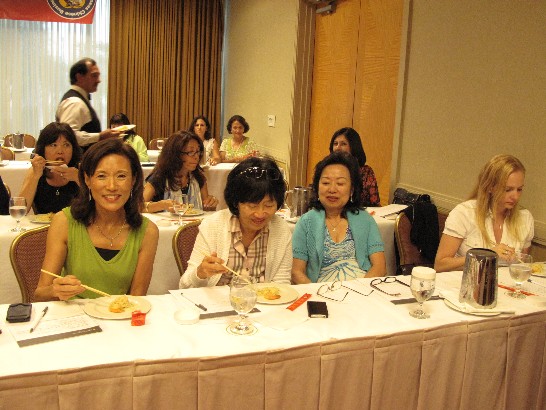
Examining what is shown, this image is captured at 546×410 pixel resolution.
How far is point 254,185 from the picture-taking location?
7.23 feet

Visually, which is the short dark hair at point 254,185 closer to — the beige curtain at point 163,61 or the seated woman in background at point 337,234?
the seated woman in background at point 337,234

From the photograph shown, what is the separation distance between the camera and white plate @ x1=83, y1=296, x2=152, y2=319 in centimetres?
177

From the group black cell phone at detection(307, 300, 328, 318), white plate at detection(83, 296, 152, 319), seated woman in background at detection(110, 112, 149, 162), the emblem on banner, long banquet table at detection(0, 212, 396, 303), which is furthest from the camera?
the emblem on banner

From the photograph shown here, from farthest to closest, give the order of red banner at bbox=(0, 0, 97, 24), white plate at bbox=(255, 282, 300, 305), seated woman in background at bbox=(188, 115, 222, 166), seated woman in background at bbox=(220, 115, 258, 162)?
red banner at bbox=(0, 0, 97, 24) < seated woman in background at bbox=(220, 115, 258, 162) < seated woman in background at bbox=(188, 115, 222, 166) < white plate at bbox=(255, 282, 300, 305)

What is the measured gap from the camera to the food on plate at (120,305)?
1.80 meters

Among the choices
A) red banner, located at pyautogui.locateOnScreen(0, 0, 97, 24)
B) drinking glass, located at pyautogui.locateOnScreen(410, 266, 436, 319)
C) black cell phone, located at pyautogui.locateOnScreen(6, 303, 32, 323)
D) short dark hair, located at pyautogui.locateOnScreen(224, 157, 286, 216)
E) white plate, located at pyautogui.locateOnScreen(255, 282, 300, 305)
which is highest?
red banner, located at pyautogui.locateOnScreen(0, 0, 97, 24)

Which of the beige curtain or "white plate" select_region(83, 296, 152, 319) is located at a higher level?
the beige curtain

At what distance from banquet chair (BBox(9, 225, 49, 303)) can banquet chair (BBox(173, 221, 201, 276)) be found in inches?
22.1

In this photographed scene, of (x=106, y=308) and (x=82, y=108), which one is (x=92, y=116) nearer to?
(x=82, y=108)

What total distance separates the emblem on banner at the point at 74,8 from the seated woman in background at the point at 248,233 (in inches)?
258

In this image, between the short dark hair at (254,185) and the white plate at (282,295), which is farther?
the short dark hair at (254,185)

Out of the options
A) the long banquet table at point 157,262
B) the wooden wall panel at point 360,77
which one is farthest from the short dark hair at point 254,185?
the wooden wall panel at point 360,77

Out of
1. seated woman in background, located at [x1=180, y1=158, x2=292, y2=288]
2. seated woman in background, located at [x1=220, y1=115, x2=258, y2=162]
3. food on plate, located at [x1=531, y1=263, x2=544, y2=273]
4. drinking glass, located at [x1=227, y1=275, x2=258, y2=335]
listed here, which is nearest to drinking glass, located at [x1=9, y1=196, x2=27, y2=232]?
seated woman in background, located at [x1=180, y1=158, x2=292, y2=288]

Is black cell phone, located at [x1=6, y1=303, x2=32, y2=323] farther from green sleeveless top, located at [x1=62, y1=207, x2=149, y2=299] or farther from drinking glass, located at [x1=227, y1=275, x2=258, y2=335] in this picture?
drinking glass, located at [x1=227, y1=275, x2=258, y2=335]
